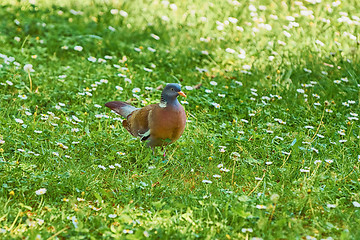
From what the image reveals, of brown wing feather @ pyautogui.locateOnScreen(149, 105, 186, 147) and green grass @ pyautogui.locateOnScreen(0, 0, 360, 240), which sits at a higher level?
brown wing feather @ pyautogui.locateOnScreen(149, 105, 186, 147)

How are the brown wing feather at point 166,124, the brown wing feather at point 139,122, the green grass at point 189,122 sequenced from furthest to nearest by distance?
the brown wing feather at point 139,122 → the brown wing feather at point 166,124 → the green grass at point 189,122

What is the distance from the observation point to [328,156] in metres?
4.75

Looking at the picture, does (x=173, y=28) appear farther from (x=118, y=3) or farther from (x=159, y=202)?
(x=159, y=202)

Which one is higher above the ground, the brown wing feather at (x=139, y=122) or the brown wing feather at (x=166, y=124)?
the brown wing feather at (x=166, y=124)

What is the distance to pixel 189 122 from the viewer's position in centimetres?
542

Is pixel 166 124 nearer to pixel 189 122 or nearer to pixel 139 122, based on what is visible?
pixel 139 122

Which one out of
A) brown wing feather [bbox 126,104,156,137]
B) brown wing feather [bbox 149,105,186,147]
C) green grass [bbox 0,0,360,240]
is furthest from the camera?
brown wing feather [bbox 126,104,156,137]

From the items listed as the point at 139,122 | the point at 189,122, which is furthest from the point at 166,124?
the point at 189,122

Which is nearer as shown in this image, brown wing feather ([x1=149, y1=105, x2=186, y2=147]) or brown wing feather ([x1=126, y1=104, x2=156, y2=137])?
brown wing feather ([x1=149, y1=105, x2=186, y2=147])

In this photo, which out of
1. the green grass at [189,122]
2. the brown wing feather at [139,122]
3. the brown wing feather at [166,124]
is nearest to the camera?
the green grass at [189,122]

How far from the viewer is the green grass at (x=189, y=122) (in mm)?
3645

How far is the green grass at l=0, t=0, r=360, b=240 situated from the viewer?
12.0ft

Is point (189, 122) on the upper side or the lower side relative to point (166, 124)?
lower

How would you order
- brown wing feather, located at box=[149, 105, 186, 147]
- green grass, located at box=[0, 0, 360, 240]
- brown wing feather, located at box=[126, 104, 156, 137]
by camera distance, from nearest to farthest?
green grass, located at box=[0, 0, 360, 240] → brown wing feather, located at box=[149, 105, 186, 147] → brown wing feather, located at box=[126, 104, 156, 137]
